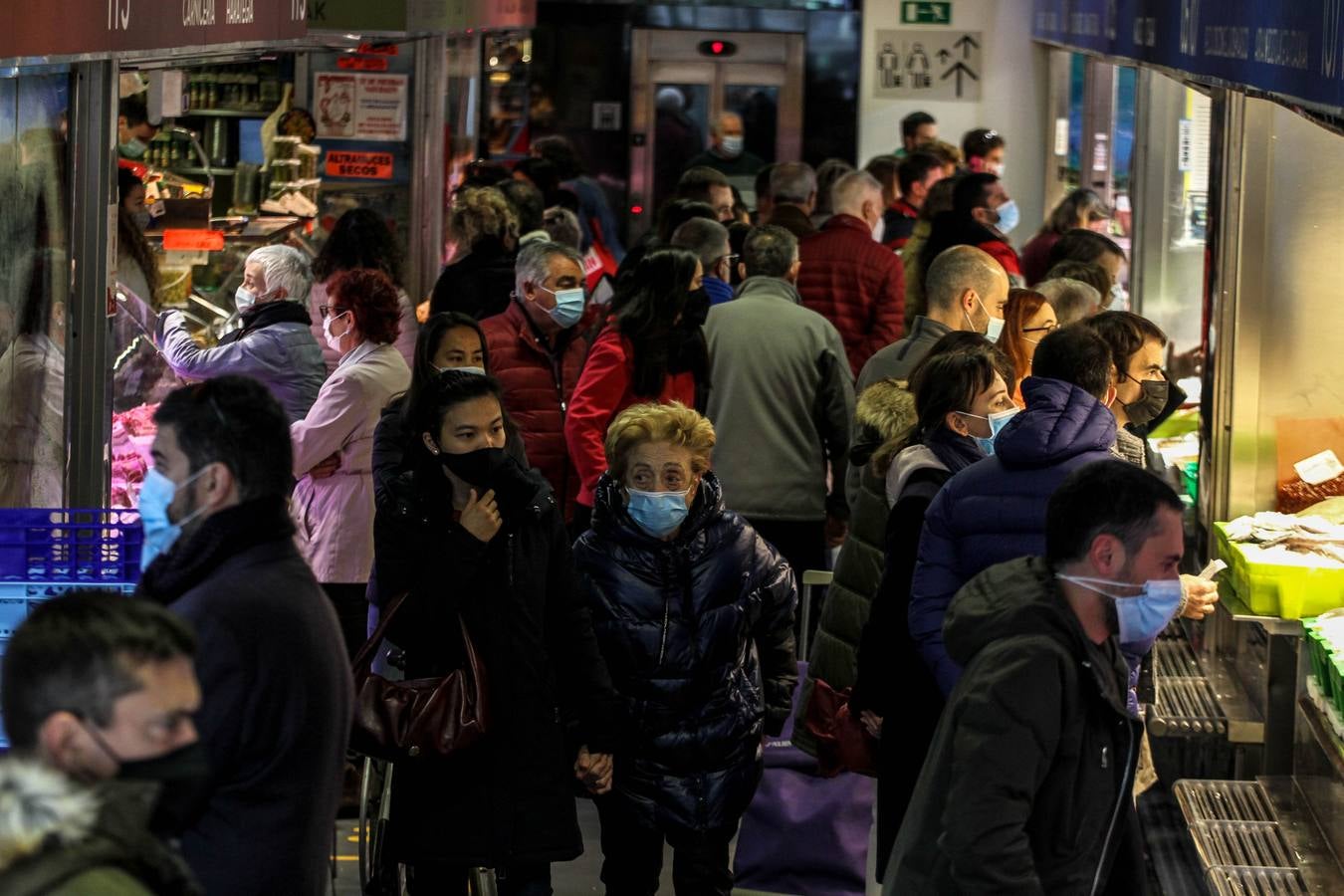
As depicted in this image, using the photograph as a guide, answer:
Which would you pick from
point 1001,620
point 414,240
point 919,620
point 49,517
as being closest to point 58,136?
point 49,517

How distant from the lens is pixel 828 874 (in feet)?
18.0

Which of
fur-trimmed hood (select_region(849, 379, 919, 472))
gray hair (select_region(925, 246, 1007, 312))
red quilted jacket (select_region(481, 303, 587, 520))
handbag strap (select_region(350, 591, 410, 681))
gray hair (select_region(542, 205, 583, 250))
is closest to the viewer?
handbag strap (select_region(350, 591, 410, 681))

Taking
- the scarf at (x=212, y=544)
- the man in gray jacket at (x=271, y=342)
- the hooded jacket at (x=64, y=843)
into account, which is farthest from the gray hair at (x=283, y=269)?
the hooded jacket at (x=64, y=843)

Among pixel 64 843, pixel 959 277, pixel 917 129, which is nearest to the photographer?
pixel 64 843

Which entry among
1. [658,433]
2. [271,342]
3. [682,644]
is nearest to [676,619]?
[682,644]

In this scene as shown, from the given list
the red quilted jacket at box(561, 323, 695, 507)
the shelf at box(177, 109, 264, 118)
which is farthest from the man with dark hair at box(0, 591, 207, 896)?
the shelf at box(177, 109, 264, 118)

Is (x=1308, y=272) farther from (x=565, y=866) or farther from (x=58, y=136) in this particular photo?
(x=58, y=136)

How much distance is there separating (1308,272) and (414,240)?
525 centimetres

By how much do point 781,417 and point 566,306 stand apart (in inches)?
32.5

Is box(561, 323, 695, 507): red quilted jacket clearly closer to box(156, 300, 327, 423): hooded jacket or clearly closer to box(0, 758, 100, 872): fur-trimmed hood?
box(156, 300, 327, 423): hooded jacket

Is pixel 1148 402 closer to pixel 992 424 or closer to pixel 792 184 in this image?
pixel 992 424

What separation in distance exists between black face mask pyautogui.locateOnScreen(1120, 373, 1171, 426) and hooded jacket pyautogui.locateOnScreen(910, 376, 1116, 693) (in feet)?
5.50

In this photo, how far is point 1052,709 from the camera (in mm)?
3342

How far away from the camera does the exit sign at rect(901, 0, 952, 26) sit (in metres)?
16.6
